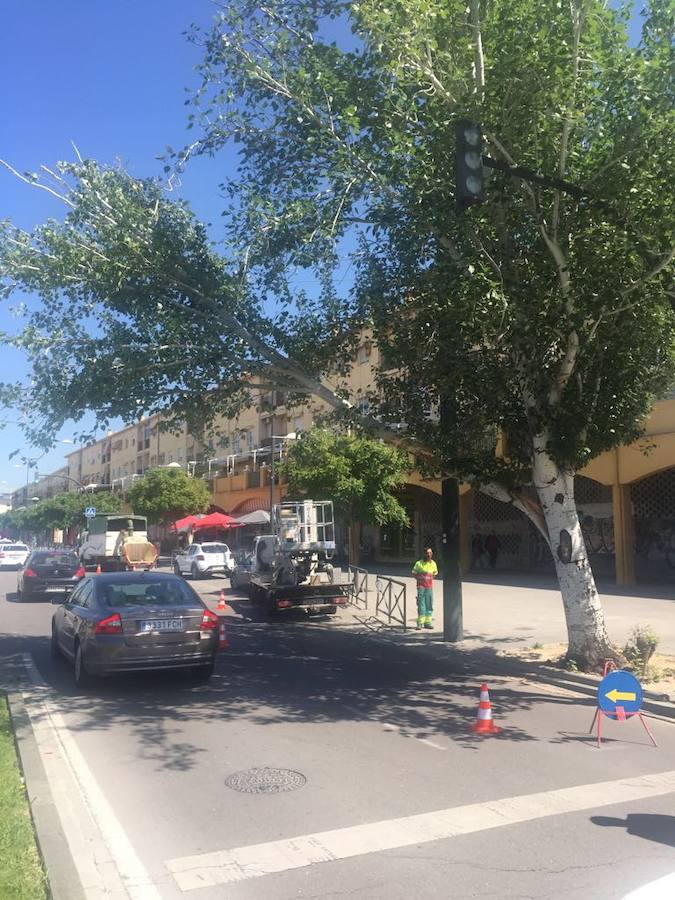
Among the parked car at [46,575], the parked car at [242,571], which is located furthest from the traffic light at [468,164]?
the parked car at [46,575]

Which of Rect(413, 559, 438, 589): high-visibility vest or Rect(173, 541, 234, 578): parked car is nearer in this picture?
Rect(413, 559, 438, 589): high-visibility vest

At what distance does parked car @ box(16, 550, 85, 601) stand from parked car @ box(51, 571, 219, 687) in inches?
491

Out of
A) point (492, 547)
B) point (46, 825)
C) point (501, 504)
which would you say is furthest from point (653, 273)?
point (501, 504)

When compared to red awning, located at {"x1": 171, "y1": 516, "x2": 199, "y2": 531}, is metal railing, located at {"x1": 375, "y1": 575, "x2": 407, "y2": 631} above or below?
below

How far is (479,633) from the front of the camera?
1441cm

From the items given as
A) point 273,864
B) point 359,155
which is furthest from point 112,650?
point 359,155

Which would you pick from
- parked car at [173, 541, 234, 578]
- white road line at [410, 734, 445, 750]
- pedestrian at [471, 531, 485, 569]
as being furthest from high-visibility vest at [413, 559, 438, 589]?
parked car at [173, 541, 234, 578]

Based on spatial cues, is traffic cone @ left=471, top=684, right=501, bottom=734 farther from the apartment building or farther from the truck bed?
the apartment building

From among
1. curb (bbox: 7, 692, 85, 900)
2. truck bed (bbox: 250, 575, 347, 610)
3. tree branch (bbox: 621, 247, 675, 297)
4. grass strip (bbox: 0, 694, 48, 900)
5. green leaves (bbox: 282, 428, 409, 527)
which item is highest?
tree branch (bbox: 621, 247, 675, 297)

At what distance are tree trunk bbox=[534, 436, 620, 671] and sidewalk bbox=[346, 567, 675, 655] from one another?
178cm

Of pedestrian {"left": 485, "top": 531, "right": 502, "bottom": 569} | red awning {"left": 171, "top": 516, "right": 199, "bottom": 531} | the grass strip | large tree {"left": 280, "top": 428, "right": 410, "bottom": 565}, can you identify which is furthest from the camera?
red awning {"left": 171, "top": 516, "right": 199, "bottom": 531}

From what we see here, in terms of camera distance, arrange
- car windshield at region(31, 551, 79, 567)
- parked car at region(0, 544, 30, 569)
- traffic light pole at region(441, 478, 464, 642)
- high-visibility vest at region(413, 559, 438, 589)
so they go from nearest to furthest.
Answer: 1. traffic light pole at region(441, 478, 464, 642)
2. high-visibility vest at region(413, 559, 438, 589)
3. car windshield at region(31, 551, 79, 567)
4. parked car at region(0, 544, 30, 569)

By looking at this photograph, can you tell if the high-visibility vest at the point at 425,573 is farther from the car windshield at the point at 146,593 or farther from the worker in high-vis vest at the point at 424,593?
the car windshield at the point at 146,593

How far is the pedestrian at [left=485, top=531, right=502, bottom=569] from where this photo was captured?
98.8 ft
